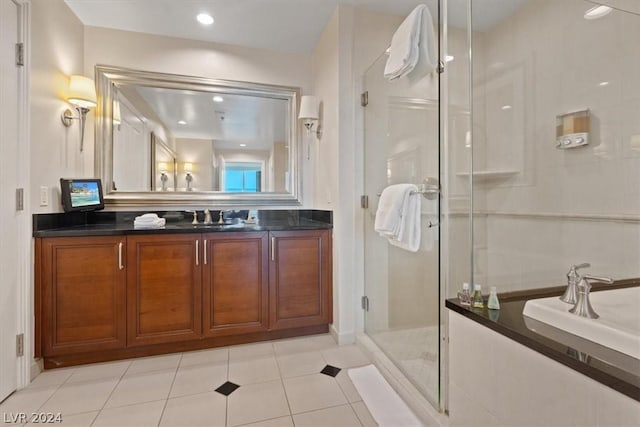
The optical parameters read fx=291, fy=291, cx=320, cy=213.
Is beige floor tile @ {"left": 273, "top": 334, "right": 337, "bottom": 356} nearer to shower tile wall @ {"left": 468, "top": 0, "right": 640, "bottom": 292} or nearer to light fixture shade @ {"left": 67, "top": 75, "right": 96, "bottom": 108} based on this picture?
shower tile wall @ {"left": 468, "top": 0, "right": 640, "bottom": 292}

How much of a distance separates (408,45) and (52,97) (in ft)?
7.59

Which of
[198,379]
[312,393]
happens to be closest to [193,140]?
[198,379]

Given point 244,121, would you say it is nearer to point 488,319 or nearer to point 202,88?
point 202,88

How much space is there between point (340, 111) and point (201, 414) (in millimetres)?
2092

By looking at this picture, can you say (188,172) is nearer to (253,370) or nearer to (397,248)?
(253,370)

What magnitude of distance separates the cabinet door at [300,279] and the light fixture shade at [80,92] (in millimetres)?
1679

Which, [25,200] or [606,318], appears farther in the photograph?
[25,200]

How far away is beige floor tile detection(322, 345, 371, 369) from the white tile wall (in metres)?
0.91

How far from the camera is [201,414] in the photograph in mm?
1485

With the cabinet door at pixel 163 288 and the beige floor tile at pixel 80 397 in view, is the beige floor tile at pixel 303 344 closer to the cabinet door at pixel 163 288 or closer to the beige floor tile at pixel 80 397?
the cabinet door at pixel 163 288

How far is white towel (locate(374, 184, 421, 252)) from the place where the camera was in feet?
5.53

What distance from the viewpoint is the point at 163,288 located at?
2031mm

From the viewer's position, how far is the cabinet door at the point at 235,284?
212 centimetres

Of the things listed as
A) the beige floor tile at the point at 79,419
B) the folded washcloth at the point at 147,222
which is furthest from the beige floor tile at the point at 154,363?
the folded washcloth at the point at 147,222
